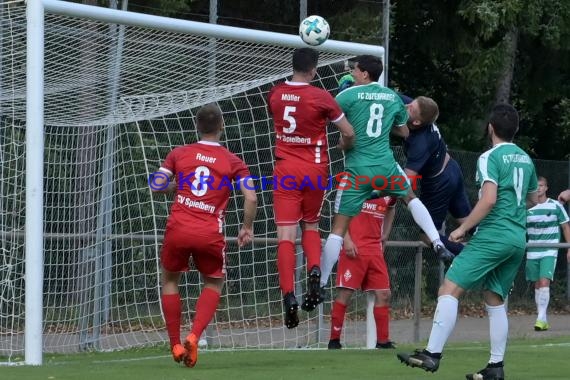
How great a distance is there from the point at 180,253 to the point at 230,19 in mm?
6173

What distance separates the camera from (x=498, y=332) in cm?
916

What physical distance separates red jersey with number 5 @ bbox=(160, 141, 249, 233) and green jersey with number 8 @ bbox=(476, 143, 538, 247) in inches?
78.8

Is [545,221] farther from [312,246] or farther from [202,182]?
[202,182]

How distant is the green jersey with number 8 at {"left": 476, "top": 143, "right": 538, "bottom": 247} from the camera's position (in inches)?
351

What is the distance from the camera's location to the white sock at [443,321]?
8883 millimetres

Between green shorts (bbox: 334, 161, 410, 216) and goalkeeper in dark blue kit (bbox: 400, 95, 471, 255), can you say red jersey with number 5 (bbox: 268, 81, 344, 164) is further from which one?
goalkeeper in dark blue kit (bbox: 400, 95, 471, 255)

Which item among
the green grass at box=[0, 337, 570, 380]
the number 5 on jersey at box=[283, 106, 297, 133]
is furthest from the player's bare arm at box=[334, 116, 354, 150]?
the green grass at box=[0, 337, 570, 380]

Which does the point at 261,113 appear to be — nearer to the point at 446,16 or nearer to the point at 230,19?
the point at 230,19

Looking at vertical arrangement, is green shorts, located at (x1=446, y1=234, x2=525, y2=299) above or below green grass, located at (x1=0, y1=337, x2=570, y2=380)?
above

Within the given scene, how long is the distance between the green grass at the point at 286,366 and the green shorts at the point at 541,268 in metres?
4.95

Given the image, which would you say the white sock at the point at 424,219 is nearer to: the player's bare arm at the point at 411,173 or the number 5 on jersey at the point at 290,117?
the player's bare arm at the point at 411,173

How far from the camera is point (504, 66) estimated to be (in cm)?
2012

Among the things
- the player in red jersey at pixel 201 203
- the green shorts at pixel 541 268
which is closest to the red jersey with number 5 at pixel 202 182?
the player in red jersey at pixel 201 203

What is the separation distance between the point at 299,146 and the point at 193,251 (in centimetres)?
139
